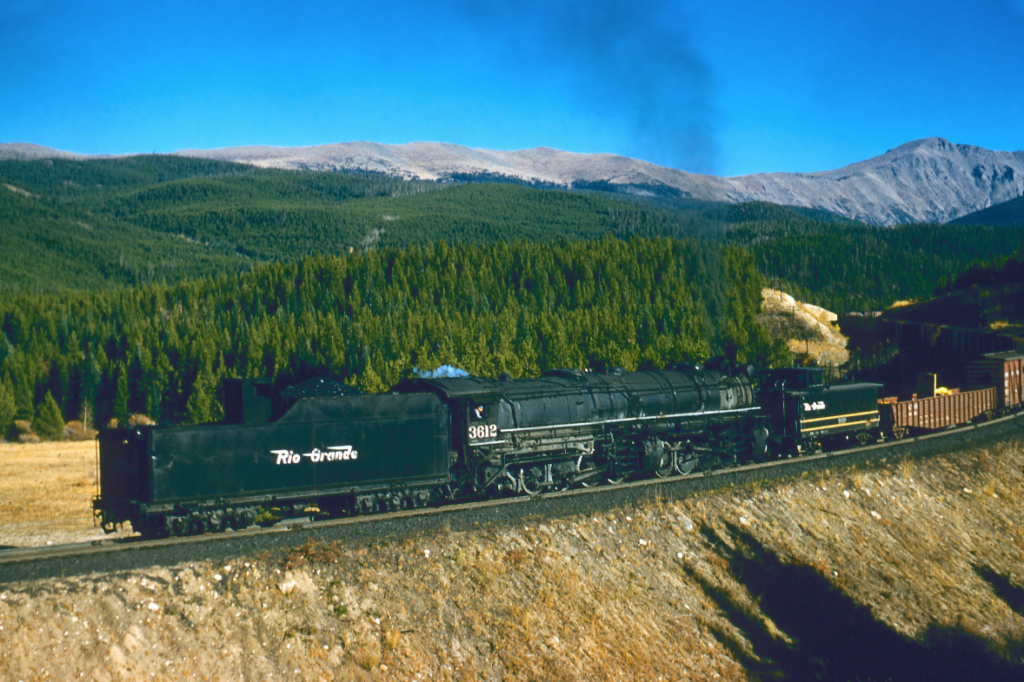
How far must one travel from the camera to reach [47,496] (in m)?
33.9

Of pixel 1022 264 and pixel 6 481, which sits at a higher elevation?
pixel 1022 264

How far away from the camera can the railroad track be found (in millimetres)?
15000

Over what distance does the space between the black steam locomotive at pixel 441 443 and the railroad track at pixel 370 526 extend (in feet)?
2.70

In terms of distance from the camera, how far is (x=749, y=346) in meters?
85.8

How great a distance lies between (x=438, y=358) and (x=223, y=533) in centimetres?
6550

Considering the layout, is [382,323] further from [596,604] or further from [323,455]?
[596,604]

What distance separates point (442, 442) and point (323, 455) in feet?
10.9

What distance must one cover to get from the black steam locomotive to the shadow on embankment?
4.74 m

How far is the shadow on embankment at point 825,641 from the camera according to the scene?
59.1 feet

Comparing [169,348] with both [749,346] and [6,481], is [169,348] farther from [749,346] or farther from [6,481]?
[749,346]

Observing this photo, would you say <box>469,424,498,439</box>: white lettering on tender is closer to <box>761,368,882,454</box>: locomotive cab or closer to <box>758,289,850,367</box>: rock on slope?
<box>761,368,882,454</box>: locomotive cab

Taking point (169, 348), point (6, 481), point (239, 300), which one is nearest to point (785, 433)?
point (6, 481)

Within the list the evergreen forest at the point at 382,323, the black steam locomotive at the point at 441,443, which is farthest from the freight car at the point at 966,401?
the evergreen forest at the point at 382,323

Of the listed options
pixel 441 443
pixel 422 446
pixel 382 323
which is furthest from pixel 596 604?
pixel 382 323
